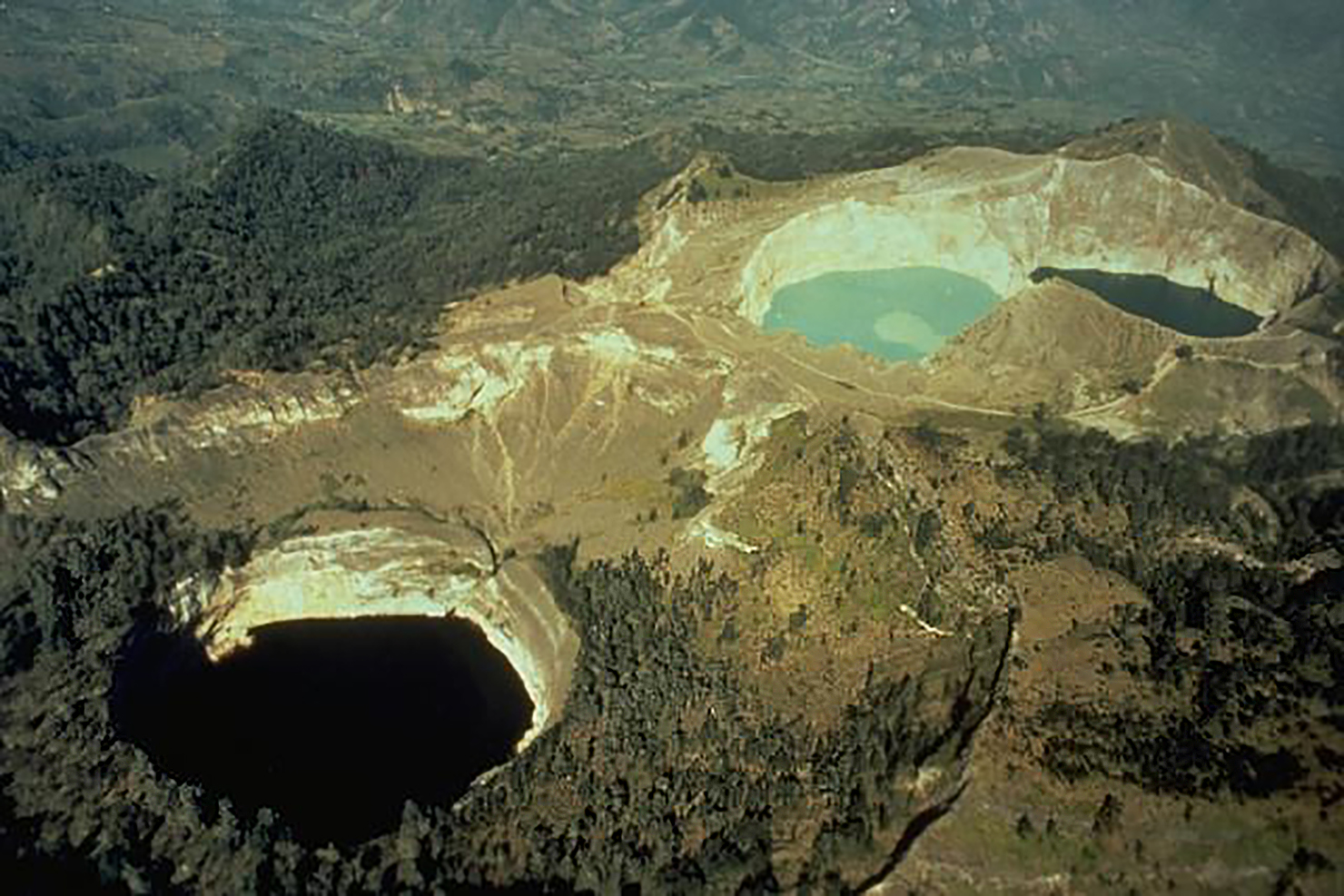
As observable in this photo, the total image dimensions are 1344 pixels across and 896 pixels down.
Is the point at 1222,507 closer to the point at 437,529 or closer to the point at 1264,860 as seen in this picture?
the point at 1264,860

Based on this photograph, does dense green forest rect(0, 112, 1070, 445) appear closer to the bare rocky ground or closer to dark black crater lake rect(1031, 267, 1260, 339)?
the bare rocky ground

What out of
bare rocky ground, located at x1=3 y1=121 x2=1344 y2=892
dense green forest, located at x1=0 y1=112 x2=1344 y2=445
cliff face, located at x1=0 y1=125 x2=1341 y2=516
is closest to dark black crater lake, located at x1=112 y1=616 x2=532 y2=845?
bare rocky ground, located at x1=3 y1=121 x2=1344 y2=892

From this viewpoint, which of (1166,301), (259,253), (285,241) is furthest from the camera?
(285,241)

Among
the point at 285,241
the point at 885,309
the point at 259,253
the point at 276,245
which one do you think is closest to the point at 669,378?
the point at 885,309

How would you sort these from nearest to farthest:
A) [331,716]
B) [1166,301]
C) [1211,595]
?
[1211,595], [331,716], [1166,301]

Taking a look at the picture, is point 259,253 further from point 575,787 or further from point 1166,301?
point 1166,301

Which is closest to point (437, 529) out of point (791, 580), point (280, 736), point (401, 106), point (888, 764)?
point (280, 736)

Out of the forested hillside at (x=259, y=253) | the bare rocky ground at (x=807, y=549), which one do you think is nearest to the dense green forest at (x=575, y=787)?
the bare rocky ground at (x=807, y=549)
